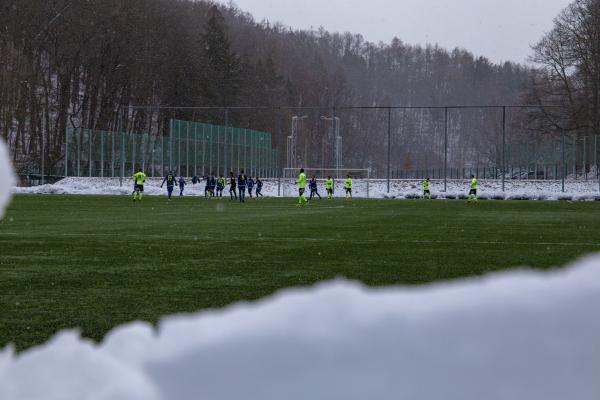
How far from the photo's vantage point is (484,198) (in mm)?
59188

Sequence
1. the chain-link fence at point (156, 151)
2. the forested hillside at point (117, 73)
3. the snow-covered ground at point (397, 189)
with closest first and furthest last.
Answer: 1. the snow-covered ground at point (397, 189)
2. the chain-link fence at point (156, 151)
3. the forested hillside at point (117, 73)

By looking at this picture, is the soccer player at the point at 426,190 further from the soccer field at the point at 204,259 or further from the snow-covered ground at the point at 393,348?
the snow-covered ground at the point at 393,348

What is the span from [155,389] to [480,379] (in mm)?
434

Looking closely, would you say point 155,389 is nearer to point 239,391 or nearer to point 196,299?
point 239,391

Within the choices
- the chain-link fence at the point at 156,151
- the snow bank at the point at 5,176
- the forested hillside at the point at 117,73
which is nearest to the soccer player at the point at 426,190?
the forested hillside at the point at 117,73

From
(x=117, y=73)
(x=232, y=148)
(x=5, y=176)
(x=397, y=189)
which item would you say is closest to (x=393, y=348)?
(x=5, y=176)

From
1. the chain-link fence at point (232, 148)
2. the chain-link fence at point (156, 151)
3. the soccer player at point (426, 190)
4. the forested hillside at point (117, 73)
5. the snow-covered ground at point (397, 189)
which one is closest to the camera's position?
the snow-covered ground at point (397, 189)

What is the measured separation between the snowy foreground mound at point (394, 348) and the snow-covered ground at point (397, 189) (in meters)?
56.3

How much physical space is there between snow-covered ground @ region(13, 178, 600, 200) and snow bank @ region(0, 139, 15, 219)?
184 ft

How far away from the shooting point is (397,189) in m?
67.9

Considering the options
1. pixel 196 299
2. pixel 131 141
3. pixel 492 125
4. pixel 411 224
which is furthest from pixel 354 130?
pixel 196 299

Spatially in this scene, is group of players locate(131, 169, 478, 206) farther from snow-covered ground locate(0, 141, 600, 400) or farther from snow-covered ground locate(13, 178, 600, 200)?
snow-covered ground locate(0, 141, 600, 400)

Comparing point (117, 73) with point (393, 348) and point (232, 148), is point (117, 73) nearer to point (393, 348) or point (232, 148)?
point (232, 148)

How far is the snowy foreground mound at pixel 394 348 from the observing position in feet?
3.84
